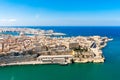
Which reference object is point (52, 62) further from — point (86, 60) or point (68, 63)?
point (86, 60)

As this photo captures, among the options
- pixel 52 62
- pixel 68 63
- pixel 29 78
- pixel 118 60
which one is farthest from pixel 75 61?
pixel 29 78

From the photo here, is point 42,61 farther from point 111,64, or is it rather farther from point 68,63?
point 111,64

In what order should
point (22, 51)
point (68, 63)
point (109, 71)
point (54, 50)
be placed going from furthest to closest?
point (54, 50) < point (22, 51) < point (68, 63) < point (109, 71)

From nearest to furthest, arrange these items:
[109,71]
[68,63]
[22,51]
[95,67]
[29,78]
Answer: [29,78]
[109,71]
[95,67]
[68,63]
[22,51]

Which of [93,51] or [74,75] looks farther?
[93,51]

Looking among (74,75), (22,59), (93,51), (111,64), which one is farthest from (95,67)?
(22,59)

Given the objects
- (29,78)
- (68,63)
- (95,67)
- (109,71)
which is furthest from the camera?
(68,63)

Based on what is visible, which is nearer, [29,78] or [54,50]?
[29,78]

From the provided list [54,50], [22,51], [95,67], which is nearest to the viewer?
[95,67]
